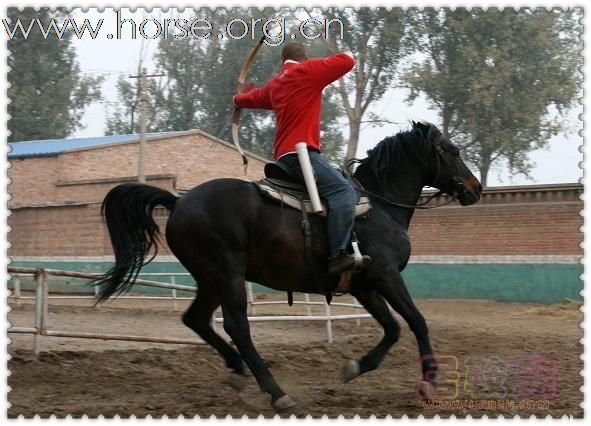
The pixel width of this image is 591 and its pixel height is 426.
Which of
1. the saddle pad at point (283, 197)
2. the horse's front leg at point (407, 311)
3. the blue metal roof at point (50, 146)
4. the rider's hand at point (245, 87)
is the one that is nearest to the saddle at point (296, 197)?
the saddle pad at point (283, 197)

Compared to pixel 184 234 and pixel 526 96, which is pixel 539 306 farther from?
pixel 526 96

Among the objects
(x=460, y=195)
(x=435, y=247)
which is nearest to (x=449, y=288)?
(x=435, y=247)

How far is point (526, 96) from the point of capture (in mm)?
31141

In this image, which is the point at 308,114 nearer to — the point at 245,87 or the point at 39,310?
the point at 245,87

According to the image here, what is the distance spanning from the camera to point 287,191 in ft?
23.6

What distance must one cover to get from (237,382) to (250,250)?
1130 mm

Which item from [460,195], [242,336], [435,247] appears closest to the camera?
[242,336]

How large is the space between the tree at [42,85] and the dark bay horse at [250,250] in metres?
28.9

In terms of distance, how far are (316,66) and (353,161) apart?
1.09 meters

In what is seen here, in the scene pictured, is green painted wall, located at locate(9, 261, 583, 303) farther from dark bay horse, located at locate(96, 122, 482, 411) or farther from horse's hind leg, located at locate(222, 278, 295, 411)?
horse's hind leg, located at locate(222, 278, 295, 411)

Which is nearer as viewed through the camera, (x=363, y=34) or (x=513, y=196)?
(x=513, y=196)

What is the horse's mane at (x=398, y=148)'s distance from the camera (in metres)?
7.82

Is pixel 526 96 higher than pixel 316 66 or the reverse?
higher

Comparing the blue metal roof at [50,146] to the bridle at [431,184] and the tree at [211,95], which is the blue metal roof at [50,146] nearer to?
the tree at [211,95]
